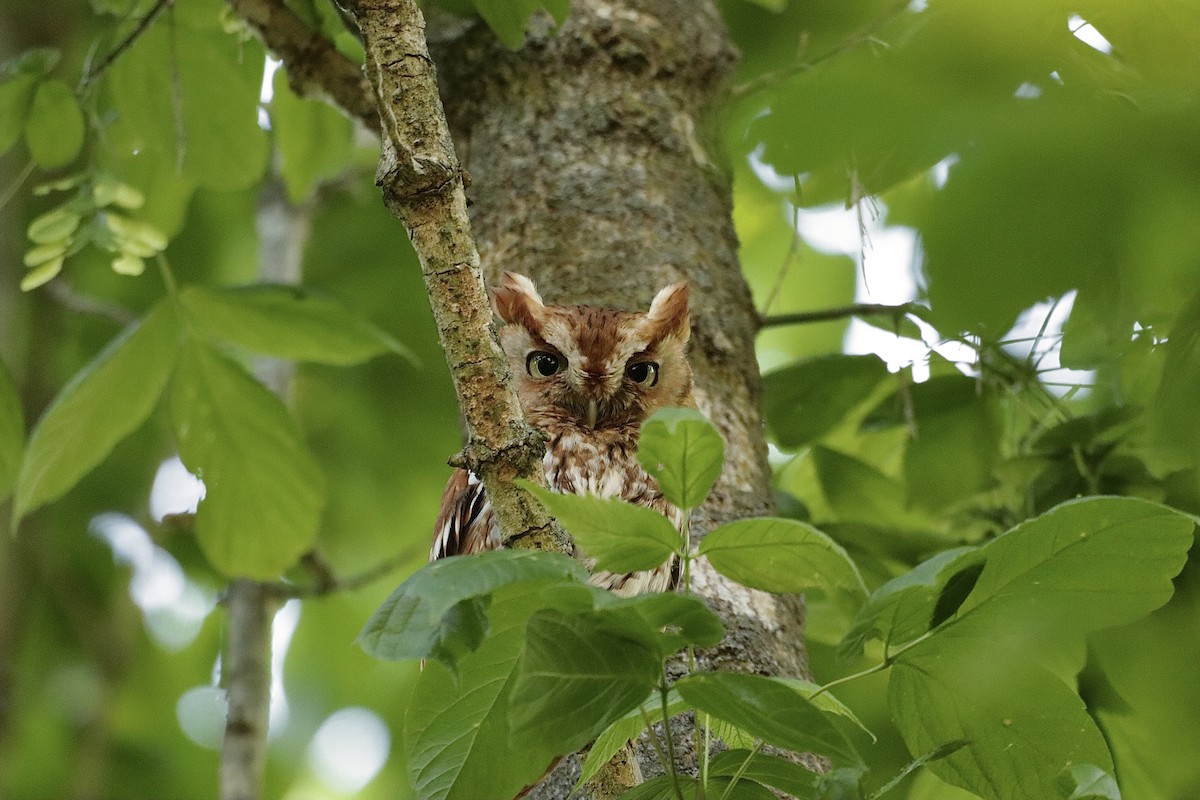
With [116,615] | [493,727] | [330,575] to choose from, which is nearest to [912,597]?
[493,727]

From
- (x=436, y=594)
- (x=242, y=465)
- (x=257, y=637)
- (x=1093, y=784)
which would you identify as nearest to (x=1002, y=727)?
(x=1093, y=784)

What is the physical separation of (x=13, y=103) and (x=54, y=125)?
85 mm

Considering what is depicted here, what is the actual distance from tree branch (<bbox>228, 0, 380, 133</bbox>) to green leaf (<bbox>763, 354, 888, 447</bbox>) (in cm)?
110

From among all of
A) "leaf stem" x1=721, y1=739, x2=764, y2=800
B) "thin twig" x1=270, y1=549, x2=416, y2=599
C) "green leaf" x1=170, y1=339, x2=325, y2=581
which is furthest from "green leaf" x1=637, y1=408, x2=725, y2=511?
"thin twig" x1=270, y1=549, x2=416, y2=599

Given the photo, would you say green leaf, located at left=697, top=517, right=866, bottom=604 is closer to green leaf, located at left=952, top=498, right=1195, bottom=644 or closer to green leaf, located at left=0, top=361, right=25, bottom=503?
green leaf, located at left=952, top=498, right=1195, bottom=644

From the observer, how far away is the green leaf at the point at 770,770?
134 centimetres

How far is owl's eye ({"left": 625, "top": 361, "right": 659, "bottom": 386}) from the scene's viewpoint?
Result: 9.29 feet

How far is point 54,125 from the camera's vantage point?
249 centimetres

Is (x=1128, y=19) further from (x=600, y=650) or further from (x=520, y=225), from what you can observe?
(x=520, y=225)

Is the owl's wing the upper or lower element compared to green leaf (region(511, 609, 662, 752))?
lower

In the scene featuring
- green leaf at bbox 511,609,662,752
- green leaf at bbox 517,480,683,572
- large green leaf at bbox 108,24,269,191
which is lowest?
green leaf at bbox 511,609,662,752

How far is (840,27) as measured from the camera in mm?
910

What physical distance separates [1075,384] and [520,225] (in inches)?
46.9

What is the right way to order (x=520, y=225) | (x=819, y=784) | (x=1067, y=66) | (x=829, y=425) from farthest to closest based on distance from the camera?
(x=829, y=425) → (x=520, y=225) → (x=819, y=784) → (x=1067, y=66)
